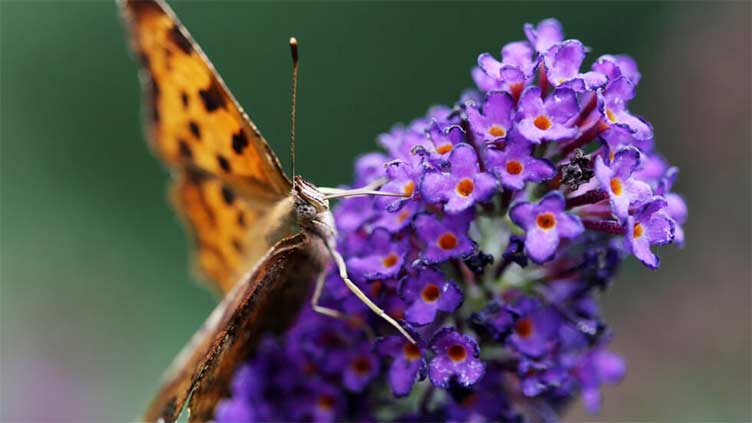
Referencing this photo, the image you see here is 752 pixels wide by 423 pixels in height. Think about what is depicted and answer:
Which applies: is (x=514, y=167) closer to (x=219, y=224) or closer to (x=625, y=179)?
(x=625, y=179)

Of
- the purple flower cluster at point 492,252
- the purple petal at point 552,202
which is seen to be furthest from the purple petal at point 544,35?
Result: the purple petal at point 552,202

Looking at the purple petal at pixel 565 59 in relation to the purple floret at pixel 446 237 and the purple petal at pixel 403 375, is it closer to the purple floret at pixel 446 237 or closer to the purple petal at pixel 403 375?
the purple floret at pixel 446 237

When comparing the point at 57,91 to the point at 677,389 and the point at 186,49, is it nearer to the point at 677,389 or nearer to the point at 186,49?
the point at 186,49

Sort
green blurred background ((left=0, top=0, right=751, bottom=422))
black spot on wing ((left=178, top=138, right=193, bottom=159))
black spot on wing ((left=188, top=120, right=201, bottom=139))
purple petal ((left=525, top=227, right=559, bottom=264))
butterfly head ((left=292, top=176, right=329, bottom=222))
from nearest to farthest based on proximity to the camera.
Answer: purple petal ((left=525, top=227, right=559, bottom=264)), butterfly head ((left=292, top=176, right=329, bottom=222)), black spot on wing ((left=188, top=120, right=201, bottom=139)), black spot on wing ((left=178, top=138, right=193, bottom=159)), green blurred background ((left=0, top=0, right=751, bottom=422))

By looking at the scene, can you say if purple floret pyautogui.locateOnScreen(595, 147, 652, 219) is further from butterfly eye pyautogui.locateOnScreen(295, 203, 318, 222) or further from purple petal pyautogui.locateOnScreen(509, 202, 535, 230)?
butterfly eye pyautogui.locateOnScreen(295, 203, 318, 222)

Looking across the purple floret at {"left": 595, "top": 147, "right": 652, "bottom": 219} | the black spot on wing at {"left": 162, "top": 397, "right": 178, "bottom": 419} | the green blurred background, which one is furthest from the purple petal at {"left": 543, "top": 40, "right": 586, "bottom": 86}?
the green blurred background

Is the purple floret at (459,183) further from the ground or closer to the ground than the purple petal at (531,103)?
closer to the ground
